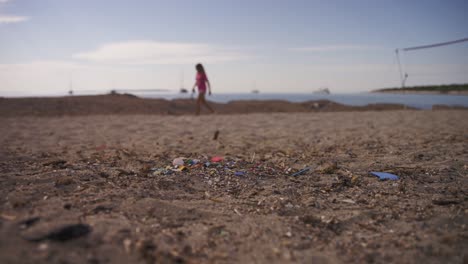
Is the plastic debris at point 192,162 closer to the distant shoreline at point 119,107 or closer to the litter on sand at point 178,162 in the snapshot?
the litter on sand at point 178,162

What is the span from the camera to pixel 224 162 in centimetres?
331

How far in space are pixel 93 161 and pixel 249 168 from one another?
164cm

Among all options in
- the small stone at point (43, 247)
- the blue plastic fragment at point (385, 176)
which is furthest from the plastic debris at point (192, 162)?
the small stone at point (43, 247)

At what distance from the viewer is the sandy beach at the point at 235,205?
1.45m

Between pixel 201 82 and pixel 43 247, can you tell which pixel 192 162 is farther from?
pixel 201 82

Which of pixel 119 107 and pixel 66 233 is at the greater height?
pixel 119 107

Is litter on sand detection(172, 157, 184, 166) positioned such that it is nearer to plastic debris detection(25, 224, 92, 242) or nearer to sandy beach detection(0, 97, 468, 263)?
sandy beach detection(0, 97, 468, 263)

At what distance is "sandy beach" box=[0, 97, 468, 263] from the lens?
145 centimetres

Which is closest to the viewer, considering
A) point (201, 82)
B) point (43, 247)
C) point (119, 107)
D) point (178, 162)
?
point (43, 247)

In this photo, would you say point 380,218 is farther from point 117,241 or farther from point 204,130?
point 204,130

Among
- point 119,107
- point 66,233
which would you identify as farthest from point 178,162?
point 119,107

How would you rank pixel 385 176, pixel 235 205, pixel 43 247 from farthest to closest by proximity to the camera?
pixel 385 176, pixel 235 205, pixel 43 247

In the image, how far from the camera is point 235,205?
6.91 ft

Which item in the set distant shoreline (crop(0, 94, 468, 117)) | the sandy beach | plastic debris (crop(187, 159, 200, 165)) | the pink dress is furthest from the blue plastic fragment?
distant shoreline (crop(0, 94, 468, 117))
